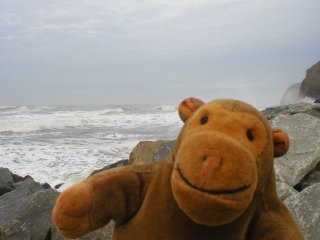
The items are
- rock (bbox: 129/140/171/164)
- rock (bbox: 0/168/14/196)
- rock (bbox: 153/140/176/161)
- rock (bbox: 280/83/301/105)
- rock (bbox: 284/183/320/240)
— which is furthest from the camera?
rock (bbox: 280/83/301/105)

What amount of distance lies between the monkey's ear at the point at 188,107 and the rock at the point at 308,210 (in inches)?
68.0

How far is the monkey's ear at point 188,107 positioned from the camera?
1.58 m

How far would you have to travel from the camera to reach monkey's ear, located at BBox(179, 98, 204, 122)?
1576 mm

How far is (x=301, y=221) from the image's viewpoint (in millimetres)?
2930

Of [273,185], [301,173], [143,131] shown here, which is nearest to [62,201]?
[273,185]

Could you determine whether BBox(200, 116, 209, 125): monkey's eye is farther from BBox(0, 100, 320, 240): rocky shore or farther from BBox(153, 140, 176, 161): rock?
BBox(153, 140, 176, 161): rock

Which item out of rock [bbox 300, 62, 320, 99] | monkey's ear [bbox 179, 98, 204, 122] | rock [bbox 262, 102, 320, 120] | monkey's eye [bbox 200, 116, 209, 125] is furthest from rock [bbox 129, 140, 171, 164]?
rock [bbox 300, 62, 320, 99]

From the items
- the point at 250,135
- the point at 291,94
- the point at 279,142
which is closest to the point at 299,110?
the point at 279,142

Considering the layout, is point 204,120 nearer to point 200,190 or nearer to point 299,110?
point 200,190

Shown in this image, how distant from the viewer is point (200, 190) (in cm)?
120

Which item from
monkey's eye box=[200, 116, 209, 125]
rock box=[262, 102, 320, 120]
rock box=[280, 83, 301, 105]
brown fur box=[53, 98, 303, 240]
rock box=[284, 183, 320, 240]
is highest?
monkey's eye box=[200, 116, 209, 125]

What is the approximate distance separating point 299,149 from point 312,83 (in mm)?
13788

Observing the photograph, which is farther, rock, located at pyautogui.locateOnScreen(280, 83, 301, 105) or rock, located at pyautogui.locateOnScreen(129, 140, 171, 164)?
rock, located at pyautogui.locateOnScreen(280, 83, 301, 105)

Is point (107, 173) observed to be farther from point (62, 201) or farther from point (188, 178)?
point (188, 178)
